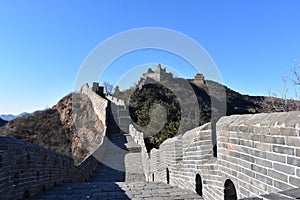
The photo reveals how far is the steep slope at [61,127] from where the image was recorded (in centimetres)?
2777

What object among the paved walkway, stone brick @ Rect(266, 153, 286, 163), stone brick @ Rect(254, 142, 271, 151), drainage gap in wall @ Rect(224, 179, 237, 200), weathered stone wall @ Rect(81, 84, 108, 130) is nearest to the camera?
stone brick @ Rect(266, 153, 286, 163)

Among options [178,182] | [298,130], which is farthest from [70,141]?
[298,130]

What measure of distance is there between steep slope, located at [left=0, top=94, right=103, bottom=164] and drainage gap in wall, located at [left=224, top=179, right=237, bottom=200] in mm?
21857

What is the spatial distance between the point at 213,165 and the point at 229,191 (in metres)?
0.43

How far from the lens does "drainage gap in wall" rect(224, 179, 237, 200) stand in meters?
3.37

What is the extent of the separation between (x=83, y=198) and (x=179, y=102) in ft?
66.7

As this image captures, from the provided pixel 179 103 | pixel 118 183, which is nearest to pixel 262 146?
pixel 118 183

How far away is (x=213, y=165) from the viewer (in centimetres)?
377

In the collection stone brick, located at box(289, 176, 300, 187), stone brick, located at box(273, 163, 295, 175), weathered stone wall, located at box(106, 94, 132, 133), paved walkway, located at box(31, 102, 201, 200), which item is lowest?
paved walkway, located at box(31, 102, 201, 200)

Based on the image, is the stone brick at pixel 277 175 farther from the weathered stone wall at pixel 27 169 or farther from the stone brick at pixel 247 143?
the weathered stone wall at pixel 27 169

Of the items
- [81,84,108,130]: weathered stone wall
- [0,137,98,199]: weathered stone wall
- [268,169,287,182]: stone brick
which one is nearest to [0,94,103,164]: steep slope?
[81,84,108,130]: weathered stone wall

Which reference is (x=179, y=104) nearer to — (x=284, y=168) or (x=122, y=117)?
(x=122, y=117)

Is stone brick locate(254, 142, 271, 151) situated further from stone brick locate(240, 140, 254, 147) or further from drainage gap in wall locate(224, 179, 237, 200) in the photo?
drainage gap in wall locate(224, 179, 237, 200)

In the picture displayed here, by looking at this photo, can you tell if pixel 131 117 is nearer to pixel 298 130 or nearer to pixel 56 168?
pixel 56 168
